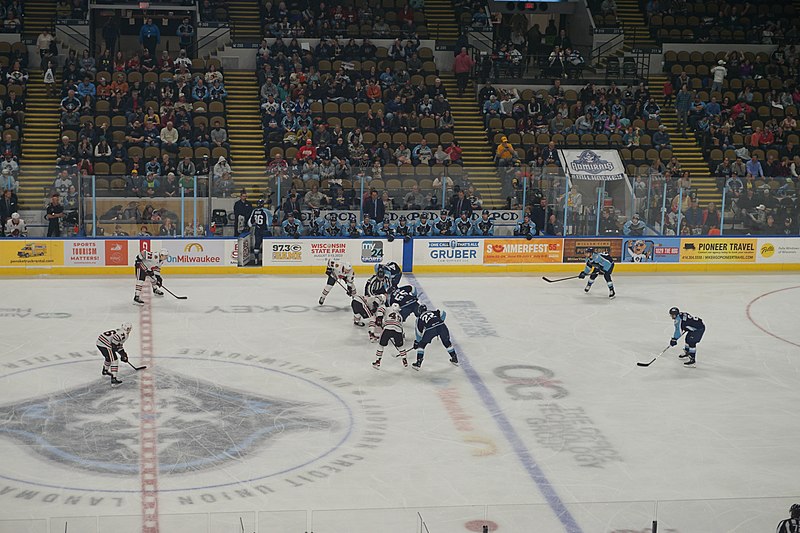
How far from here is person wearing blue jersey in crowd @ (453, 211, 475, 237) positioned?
2484 centimetres

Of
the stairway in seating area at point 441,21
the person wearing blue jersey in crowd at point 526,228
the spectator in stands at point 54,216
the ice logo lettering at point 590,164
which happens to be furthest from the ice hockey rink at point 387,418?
the stairway in seating area at point 441,21

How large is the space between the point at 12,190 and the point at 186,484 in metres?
12.5

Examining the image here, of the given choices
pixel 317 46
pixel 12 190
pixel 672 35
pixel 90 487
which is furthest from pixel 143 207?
pixel 672 35

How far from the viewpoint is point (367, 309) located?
Result: 1920 cm

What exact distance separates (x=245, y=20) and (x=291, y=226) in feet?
35.3

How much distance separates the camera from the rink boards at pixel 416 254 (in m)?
23.3

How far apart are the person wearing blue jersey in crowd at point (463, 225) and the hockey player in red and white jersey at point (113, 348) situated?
33.1 feet

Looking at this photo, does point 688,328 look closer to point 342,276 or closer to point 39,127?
point 342,276

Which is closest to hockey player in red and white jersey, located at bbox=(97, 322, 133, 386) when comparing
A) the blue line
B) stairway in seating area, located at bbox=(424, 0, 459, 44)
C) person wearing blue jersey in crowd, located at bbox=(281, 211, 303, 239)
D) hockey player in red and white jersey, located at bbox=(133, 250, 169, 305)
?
hockey player in red and white jersey, located at bbox=(133, 250, 169, 305)

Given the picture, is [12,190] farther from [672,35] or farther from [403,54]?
[672,35]

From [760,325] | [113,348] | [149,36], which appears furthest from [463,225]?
[149,36]

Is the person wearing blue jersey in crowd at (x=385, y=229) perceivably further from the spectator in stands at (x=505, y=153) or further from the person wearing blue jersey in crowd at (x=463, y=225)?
the spectator in stands at (x=505, y=153)

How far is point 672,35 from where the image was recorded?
3425 cm

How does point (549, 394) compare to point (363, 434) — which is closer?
point (363, 434)
